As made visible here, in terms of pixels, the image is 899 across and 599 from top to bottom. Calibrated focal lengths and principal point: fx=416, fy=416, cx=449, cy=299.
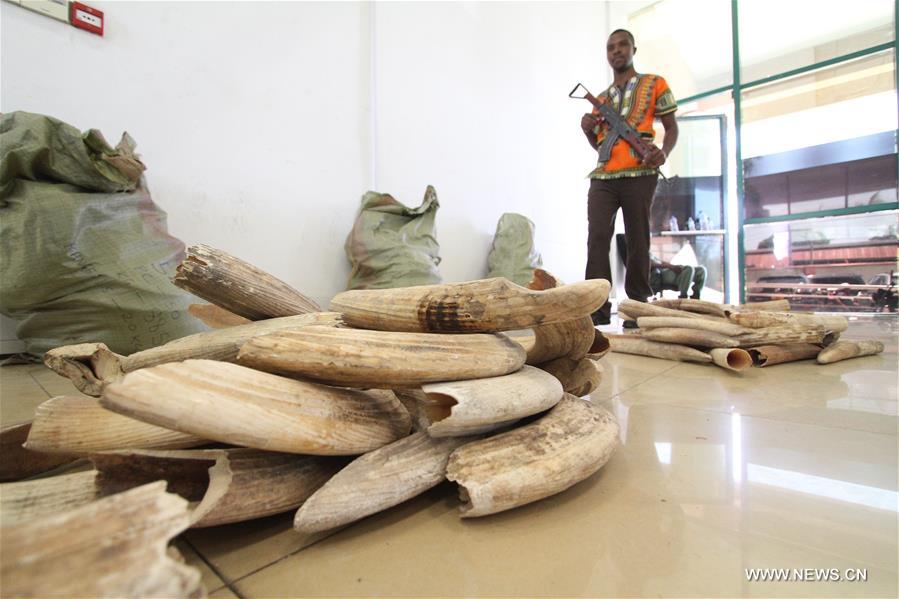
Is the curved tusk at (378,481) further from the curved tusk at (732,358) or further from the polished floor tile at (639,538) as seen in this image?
the curved tusk at (732,358)

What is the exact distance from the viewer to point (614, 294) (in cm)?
472

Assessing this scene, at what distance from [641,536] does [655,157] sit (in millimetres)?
2289

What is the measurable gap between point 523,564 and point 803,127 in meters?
5.98

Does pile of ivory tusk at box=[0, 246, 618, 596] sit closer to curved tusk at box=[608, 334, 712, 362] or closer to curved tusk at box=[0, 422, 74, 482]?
curved tusk at box=[0, 422, 74, 482]

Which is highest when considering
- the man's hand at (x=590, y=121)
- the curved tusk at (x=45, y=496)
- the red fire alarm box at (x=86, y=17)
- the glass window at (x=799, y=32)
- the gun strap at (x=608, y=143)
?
the glass window at (x=799, y=32)

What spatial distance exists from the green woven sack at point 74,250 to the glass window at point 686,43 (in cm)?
581

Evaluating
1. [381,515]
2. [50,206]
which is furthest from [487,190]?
[381,515]

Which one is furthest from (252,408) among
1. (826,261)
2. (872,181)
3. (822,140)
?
(822,140)

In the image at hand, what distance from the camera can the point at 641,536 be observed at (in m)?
0.49

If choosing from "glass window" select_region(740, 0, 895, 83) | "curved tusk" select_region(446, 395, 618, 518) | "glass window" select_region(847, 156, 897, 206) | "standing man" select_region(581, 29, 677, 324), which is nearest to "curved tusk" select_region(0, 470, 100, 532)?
"curved tusk" select_region(446, 395, 618, 518)

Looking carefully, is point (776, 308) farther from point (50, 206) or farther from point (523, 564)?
point (50, 206)

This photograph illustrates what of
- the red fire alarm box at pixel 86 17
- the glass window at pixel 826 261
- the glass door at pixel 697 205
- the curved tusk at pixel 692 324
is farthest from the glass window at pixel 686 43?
the red fire alarm box at pixel 86 17

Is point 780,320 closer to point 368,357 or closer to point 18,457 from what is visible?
point 368,357

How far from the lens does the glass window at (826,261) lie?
3965 mm
